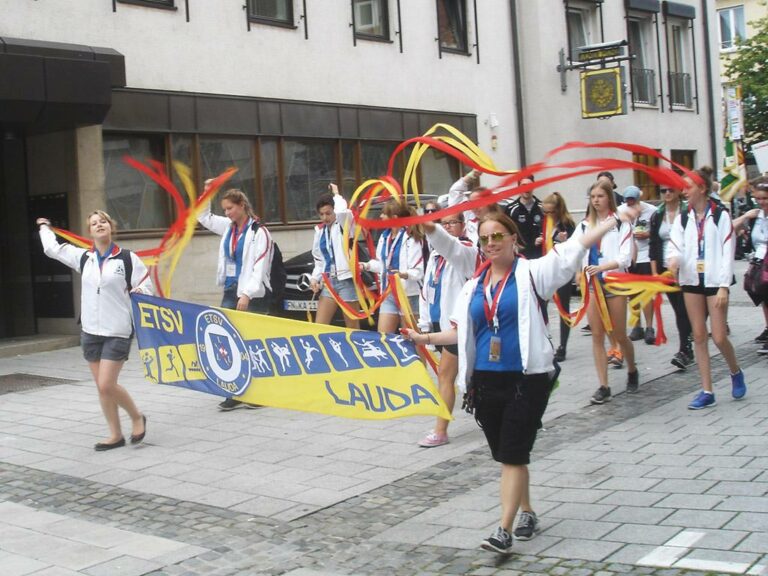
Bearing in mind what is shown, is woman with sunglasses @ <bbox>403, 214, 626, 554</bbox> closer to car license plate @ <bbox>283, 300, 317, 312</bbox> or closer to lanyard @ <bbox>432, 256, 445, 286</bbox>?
lanyard @ <bbox>432, 256, 445, 286</bbox>

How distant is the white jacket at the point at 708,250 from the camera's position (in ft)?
25.9

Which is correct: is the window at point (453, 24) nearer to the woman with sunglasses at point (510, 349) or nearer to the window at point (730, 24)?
the woman with sunglasses at point (510, 349)

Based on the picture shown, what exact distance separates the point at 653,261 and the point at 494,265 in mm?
6044

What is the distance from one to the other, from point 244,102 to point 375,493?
11.3 meters

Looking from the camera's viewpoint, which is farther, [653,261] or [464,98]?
[464,98]

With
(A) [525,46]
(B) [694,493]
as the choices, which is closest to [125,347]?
(B) [694,493]

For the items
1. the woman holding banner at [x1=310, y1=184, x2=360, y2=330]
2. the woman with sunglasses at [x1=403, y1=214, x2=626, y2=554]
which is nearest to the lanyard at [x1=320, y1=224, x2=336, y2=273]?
the woman holding banner at [x1=310, y1=184, x2=360, y2=330]

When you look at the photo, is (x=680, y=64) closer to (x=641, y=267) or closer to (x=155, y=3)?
(x=155, y=3)

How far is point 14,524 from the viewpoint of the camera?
6.02 metres

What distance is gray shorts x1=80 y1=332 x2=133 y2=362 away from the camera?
24.9 ft

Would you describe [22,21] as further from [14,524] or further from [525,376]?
[525,376]

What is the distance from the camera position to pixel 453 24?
68.7 feet

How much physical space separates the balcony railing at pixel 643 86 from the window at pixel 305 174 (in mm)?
10845

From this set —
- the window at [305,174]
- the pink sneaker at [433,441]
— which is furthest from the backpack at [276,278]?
the window at [305,174]
